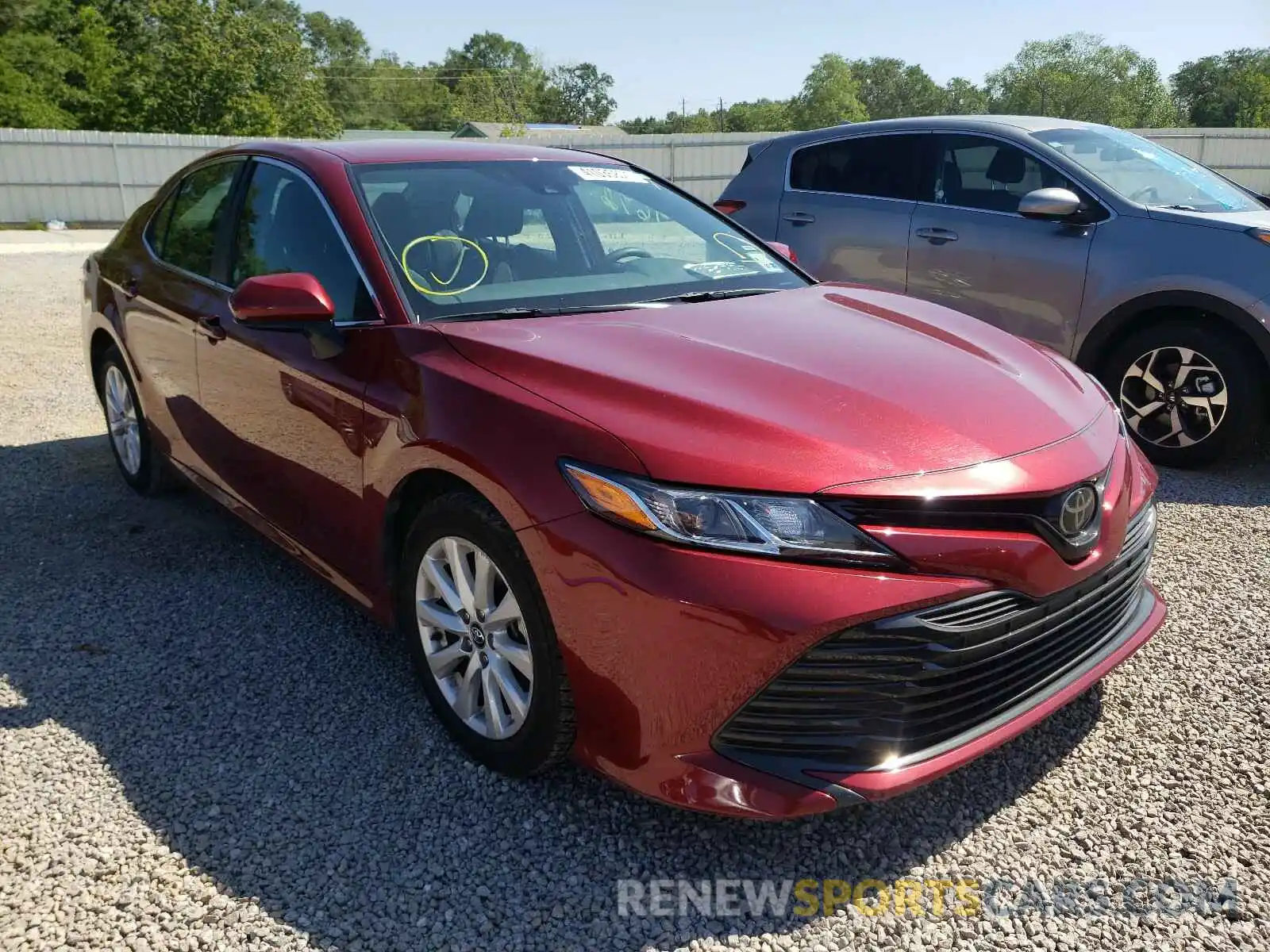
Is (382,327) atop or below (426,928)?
atop

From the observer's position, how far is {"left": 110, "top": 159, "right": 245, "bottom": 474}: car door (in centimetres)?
377

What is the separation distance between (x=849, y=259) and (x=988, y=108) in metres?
88.3

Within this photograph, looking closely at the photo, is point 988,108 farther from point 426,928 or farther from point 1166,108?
point 426,928

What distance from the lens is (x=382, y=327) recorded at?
2764 mm

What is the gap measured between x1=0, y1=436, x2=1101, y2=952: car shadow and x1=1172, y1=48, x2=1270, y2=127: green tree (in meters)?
82.6

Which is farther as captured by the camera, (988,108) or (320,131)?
(988,108)

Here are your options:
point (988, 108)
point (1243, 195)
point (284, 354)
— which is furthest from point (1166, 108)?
point (284, 354)

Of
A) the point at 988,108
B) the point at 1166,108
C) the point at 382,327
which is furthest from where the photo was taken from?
the point at 988,108

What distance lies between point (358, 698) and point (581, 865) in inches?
41.2

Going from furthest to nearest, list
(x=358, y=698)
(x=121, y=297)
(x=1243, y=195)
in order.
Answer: (x=1243, y=195)
(x=121, y=297)
(x=358, y=698)

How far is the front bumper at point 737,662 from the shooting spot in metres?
1.96

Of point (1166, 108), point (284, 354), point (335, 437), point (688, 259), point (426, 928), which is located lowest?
point (426, 928)

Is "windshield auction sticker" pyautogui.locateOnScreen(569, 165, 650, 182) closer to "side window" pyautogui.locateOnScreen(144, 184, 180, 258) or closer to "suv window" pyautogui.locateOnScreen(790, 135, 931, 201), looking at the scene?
"side window" pyautogui.locateOnScreen(144, 184, 180, 258)

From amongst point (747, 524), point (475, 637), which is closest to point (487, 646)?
point (475, 637)
